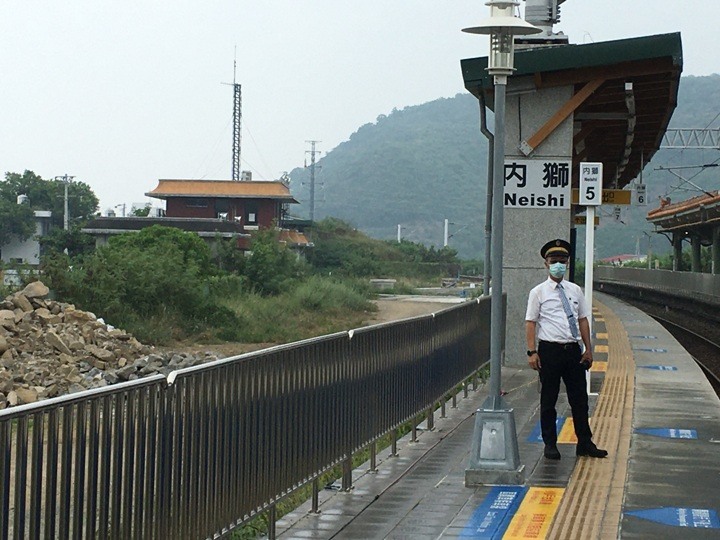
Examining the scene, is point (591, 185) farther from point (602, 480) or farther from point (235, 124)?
point (235, 124)

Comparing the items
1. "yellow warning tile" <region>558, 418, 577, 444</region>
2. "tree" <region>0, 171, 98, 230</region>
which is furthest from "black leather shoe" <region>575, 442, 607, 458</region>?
"tree" <region>0, 171, 98, 230</region>

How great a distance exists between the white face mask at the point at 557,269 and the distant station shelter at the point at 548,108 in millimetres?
8875

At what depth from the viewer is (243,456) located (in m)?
7.72

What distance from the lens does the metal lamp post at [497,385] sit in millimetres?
10398

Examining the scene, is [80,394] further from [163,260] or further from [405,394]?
[163,260]

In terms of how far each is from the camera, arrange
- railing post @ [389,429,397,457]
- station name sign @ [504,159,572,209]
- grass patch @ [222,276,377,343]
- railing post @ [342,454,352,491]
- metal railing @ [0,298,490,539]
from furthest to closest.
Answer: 1. grass patch @ [222,276,377,343]
2. station name sign @ [504,159,572,209]
3. railing post @ [389,429,397,457]
4. railing post @ [342,454,352,491]
5. metal railing @ [0,298,490,539]

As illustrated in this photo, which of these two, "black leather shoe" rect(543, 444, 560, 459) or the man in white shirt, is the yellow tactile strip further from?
the man in white shirt

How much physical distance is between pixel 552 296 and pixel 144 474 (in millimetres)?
6103

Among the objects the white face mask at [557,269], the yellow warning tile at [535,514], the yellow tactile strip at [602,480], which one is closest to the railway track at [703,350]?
the yellow tactile strip at [602,480]

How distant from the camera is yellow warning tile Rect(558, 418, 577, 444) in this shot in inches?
504

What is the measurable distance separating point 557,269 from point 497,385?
50.4 inches

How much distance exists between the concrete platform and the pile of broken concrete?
45.4ft

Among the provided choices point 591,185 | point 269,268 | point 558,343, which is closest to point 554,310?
point 558,343

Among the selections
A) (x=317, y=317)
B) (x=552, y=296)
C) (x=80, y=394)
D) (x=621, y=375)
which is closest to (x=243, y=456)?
(x=80, y=394)
